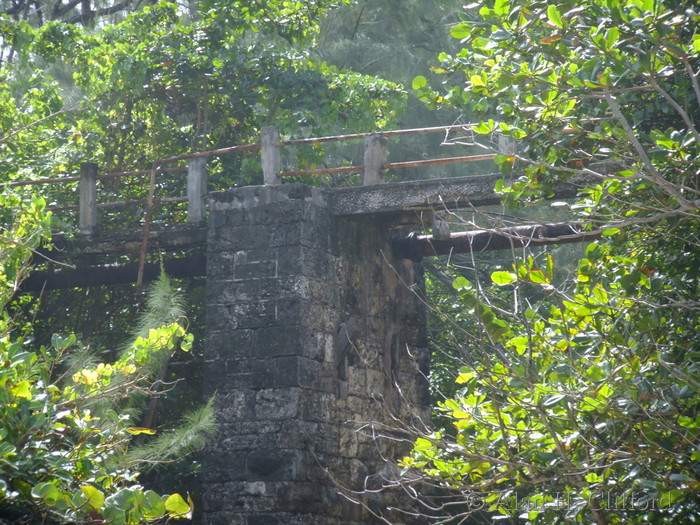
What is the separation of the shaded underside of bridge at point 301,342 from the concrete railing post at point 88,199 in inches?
17.2

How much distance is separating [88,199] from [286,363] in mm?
2934

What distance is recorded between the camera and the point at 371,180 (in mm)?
8633

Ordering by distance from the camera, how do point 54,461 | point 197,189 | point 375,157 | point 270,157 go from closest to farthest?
point 54,461 < point 270,157 < point 375,157 < point 197,189

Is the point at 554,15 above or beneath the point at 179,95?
beneath

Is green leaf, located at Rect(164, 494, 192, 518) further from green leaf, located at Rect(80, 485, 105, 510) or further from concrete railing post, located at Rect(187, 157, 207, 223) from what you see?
concrete railing post, located at Rect(187, 157, 207, 223)

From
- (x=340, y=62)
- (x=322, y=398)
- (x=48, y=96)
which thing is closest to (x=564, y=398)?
(x=322, y=398)

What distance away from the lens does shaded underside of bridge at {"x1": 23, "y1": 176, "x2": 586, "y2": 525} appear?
7.66m

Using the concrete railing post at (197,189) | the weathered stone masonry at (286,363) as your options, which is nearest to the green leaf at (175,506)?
the weathered stone masonry at (286,363)

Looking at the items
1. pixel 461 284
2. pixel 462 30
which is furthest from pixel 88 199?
pixel 461 284

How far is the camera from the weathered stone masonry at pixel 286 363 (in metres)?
7.64

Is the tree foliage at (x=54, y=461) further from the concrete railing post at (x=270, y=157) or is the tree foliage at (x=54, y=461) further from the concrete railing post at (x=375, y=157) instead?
the concrete railing post at (x=375, y=157)

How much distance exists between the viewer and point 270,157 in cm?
851

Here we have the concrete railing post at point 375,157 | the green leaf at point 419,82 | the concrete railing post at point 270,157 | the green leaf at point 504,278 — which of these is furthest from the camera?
the concrete railing post at point 375,157

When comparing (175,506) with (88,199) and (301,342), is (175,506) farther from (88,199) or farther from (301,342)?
(88,199)
